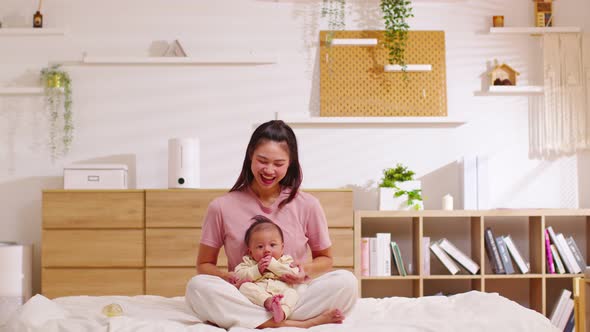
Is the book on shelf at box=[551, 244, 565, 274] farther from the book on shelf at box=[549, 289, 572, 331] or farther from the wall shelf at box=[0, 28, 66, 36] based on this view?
the wall shelf at box=[0, 28, 66, 36]

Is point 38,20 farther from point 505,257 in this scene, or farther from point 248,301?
point 505,257

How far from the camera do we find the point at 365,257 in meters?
4.14

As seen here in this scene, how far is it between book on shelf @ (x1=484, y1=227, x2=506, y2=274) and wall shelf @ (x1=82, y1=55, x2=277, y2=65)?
1638mm

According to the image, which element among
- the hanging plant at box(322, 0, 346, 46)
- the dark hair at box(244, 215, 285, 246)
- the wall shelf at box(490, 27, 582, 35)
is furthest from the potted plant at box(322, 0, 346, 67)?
the dark hair at box(244, 215, 285, 246)

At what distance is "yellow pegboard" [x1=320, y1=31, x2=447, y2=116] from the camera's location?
447 centimetres

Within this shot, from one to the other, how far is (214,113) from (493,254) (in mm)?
1841

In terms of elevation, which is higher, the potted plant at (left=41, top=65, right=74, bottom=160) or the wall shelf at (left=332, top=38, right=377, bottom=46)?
the wall shelf at (left=332, top=38, right=377, bottom=46)

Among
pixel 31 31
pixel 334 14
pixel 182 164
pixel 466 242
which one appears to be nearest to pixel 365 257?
pixel 466 242

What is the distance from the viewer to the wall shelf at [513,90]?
445cm

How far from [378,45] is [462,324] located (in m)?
2.63

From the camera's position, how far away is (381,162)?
→ 14.7ft

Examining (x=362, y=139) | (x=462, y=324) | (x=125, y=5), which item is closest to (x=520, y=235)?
(x=362, y=139)

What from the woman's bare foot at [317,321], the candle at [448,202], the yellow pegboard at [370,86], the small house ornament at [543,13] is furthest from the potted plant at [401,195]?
the woman's bare foot at [317,321]

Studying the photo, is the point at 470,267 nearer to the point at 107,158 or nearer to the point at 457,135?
the point at 457,135
